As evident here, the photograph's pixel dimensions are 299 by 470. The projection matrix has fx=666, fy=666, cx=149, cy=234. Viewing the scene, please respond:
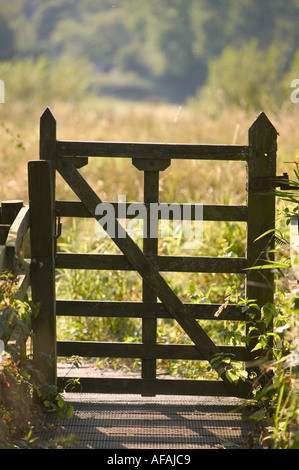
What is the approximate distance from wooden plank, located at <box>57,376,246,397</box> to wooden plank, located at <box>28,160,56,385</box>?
0.23 metres

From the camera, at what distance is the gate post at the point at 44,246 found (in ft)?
13.6

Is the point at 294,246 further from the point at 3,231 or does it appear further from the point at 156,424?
the point at 3,231

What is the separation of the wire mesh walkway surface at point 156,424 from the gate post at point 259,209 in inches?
21.6

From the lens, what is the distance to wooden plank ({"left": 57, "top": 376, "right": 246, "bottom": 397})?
4371mm

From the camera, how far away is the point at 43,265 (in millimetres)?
4207

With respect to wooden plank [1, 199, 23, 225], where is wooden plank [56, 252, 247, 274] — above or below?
below

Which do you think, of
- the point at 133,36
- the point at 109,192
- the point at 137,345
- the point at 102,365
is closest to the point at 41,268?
the point at 137,345

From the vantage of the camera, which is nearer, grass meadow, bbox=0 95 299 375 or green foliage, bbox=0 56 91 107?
grass meadow, bbox=0 95 299 375

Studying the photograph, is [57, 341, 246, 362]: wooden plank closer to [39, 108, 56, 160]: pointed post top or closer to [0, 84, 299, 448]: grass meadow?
[0, 84, 299, 448]: grass meadow

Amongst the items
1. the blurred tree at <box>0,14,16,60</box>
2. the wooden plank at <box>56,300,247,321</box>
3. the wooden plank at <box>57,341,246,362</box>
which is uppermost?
the blurred tree at <box>0,14,16,60</box>

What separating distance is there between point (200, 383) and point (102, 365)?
63.1 inches

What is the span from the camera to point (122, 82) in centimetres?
7206

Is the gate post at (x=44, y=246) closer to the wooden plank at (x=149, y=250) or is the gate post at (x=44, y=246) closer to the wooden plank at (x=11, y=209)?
the wooden plank at (x=11, y=209)

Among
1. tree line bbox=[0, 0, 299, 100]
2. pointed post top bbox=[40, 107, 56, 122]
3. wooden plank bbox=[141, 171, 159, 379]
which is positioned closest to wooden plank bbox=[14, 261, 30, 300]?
wooden plank bbox=[141, 171, 159, 379]
